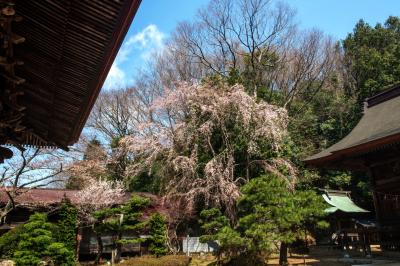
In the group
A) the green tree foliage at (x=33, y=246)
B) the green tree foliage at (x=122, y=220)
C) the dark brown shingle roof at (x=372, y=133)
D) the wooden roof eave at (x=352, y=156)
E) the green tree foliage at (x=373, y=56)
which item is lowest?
the green tree foliage at (x=33, y=246)

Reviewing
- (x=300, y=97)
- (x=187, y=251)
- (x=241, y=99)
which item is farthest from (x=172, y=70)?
(x=187, y=251)

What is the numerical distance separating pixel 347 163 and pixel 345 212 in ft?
18.6

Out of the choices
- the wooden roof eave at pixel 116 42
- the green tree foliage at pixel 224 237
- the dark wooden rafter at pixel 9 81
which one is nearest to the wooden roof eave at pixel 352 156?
the green tree foliage at pixel 224 237

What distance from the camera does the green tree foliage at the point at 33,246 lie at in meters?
13.9

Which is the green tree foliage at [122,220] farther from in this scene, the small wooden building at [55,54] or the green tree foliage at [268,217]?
the small wooden building at [55,54]

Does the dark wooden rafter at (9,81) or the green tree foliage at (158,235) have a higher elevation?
the dark wooden rafter at (9,81)

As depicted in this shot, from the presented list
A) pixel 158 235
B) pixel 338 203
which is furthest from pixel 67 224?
pixel 338 203

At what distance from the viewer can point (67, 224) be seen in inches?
704

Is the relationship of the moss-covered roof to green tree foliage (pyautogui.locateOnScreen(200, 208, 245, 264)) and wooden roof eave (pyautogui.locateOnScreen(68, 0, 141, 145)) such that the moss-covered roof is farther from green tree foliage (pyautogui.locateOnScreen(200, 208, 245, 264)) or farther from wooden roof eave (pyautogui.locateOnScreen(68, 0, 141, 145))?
wooden roof eave (pyautogui.locateOnScreen(68, 0, 141, 145))

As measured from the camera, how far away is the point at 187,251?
19688 millimetres

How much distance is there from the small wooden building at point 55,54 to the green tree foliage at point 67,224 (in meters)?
14.8

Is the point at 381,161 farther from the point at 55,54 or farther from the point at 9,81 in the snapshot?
the point at 9,81

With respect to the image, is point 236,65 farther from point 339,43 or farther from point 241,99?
point 241,99

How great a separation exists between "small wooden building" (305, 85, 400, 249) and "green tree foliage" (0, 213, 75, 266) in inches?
419
